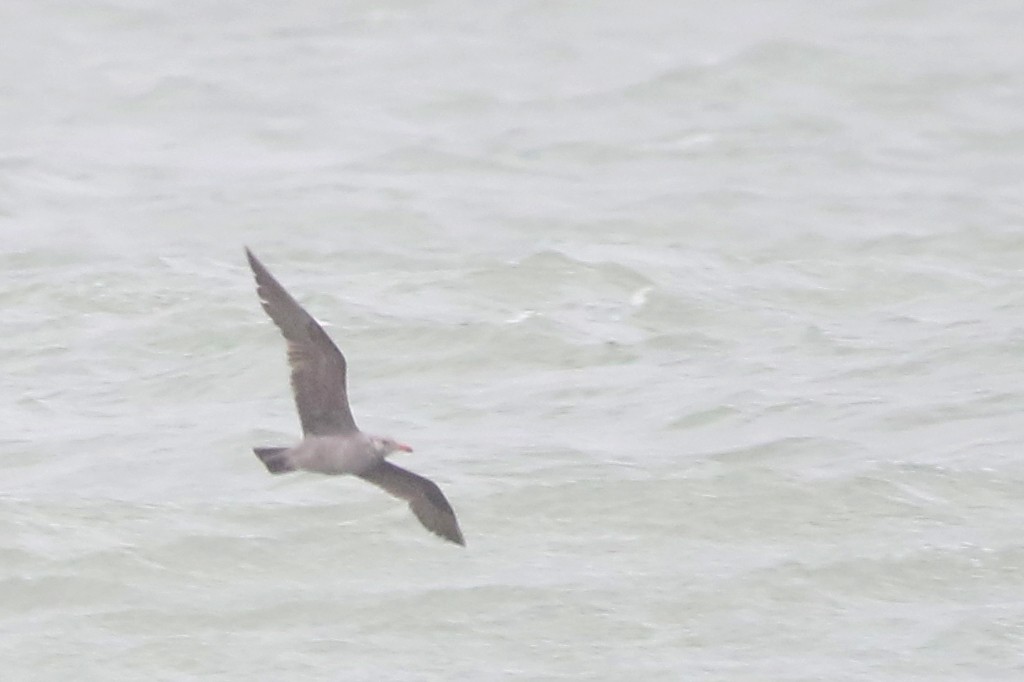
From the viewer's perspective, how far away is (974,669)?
474 inches

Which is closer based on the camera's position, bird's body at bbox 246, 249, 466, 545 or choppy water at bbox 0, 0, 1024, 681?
bird's body at bbox 246, 249, 466, 545

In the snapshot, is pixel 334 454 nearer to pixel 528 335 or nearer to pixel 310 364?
pixel 310 364

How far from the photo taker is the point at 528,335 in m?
17.2

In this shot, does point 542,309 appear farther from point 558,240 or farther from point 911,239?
point 911,239

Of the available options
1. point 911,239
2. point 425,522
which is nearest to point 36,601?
point 425,522

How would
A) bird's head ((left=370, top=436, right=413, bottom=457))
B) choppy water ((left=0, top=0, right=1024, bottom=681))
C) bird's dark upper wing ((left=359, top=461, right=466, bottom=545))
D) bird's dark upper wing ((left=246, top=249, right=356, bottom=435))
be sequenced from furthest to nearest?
A: choppy water ((left=0, top=0, right=1024, bottom=681)) → bird's dark upper wing ((left=359, top=461, right=466, bottom=545)) → bird's head ((left=370, top=436, right=413, bottom=457)) → bird's dark upper wing ((left=246, top=249, right=356, bottom=435))

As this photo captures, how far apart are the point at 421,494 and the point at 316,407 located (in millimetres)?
746

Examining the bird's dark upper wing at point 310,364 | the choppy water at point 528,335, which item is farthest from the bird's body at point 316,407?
the choppy water at point 528,335

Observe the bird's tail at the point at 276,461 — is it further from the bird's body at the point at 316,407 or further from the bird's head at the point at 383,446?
the bird's head at the point at 383,446

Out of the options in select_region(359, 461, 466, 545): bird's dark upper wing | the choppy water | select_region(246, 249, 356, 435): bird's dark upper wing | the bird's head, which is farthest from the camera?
the choppy water

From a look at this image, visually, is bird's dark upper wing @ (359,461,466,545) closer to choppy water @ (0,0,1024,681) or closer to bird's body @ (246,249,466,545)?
bird's body @ (246,249,466,545)

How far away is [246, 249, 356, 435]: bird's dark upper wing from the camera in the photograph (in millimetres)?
9602

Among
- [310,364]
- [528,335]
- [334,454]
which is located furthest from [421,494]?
[528,335]

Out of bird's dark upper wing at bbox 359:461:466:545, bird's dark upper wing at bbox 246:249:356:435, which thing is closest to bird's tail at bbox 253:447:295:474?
bird's dark upper wing at bbox 246:249:356:435
